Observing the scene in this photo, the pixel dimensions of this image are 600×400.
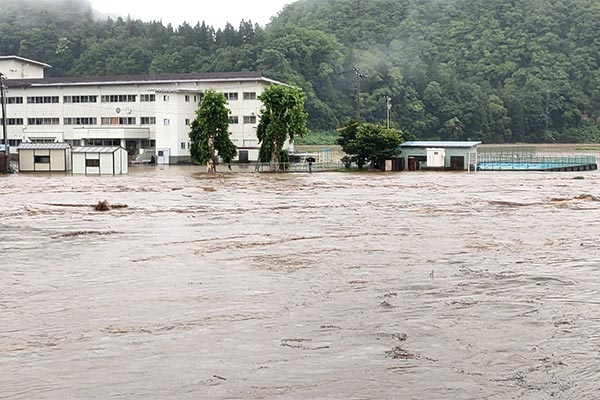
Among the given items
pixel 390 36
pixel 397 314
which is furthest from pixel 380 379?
pixel 390 36

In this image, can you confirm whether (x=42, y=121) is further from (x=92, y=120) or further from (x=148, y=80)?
(x=148, y=80)

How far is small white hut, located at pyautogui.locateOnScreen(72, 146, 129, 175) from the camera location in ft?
184

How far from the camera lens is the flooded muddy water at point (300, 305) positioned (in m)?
9.00

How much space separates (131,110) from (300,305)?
6270cm

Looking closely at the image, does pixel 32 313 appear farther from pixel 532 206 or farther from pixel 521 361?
pixel 532 206

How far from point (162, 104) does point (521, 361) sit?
205 feet

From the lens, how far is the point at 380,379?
9000 mm

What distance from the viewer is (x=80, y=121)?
242ft

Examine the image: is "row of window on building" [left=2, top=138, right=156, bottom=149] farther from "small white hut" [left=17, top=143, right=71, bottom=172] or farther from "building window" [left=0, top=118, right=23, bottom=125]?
"small white hut" [left=17, top=143, right=71, bottom=172]

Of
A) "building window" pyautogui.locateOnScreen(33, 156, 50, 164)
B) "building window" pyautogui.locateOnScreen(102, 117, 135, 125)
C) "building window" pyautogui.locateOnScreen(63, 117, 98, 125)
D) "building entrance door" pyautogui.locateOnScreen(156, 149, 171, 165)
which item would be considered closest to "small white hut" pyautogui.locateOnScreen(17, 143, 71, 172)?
"building window" pyautogui.locateOnScreen(33, 156, 50, 164)

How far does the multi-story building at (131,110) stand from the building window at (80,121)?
93 millimetres

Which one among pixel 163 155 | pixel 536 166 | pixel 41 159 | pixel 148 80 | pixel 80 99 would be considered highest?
pixel 148 80

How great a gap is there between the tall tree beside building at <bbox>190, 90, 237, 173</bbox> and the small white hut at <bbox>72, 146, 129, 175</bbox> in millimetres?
5720

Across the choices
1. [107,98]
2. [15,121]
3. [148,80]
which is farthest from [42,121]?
[148,80]
